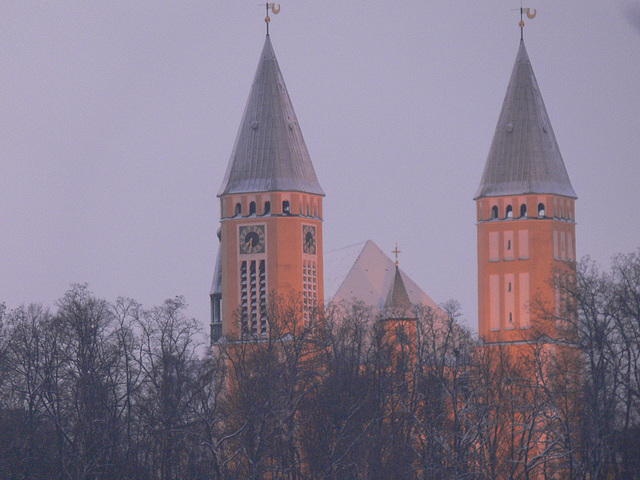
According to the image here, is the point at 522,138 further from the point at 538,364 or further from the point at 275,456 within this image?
the point at 275,456

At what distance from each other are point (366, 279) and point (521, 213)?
332 inches

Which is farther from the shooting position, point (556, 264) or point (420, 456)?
point (556, 264)

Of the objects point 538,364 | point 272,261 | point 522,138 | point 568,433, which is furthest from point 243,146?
point 568,433

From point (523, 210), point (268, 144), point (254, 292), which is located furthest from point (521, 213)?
point (254, 292)

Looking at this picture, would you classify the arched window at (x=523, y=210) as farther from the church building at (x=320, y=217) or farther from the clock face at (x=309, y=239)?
the clock face at (x=309, y=239)

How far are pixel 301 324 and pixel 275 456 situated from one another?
760 inches

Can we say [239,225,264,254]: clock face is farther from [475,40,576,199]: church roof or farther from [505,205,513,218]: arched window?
[505,205,513,218]: arched window

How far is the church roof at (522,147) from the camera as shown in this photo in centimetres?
9119

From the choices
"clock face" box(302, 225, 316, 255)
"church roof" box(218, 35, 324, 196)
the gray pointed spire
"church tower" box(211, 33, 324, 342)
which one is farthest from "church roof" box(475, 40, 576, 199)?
"church roof" box(218, 35, 324, 196)

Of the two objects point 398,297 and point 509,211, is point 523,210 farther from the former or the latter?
point 398,297

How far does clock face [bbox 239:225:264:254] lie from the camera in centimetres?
8956

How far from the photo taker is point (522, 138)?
91.3 m

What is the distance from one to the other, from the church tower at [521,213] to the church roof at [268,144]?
26.9ft

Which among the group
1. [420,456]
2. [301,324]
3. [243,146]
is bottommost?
[420,456]
